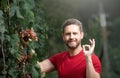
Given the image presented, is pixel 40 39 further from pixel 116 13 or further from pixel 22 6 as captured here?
pixel 116 13

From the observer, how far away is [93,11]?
4862cm

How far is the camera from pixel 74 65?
17.3 ft

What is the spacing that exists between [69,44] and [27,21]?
896mm

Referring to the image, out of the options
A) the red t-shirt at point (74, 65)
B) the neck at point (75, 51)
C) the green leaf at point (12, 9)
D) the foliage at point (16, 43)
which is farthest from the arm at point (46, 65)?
the green leaf at point (12, 9)

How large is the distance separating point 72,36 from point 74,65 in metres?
0.30

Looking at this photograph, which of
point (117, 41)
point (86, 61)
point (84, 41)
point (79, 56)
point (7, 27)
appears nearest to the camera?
point (7, 27)

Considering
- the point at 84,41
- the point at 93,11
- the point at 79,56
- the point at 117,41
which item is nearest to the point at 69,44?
the point at 79,56

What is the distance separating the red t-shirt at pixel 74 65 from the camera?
5.20m

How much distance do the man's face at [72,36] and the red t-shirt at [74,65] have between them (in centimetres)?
15

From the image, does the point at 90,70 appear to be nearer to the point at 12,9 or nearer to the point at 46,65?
the point at 46,65

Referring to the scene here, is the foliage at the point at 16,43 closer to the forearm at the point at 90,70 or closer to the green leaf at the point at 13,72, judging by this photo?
the green leaf at the point at 13,72

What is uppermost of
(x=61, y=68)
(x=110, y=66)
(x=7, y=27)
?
(x=7, y=27)

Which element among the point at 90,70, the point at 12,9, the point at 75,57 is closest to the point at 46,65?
the point at 75,57

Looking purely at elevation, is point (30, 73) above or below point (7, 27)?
below
